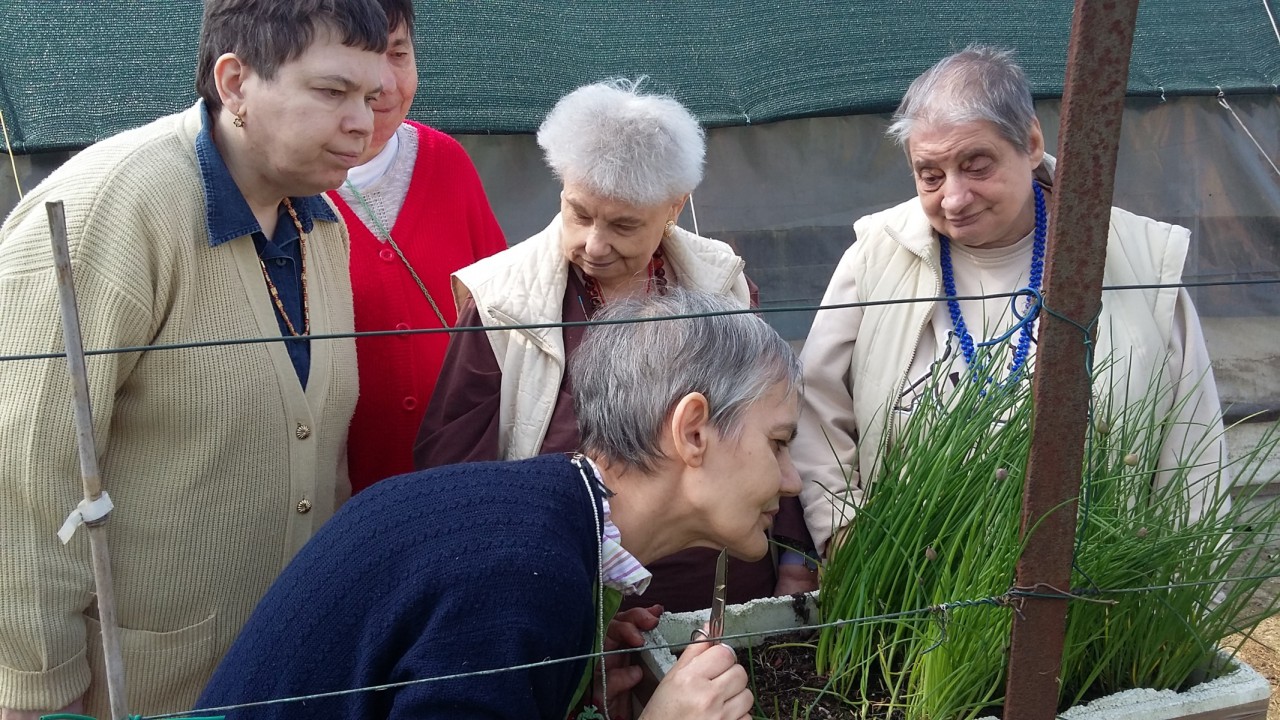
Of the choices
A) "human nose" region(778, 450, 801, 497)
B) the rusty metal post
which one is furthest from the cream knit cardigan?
the rusty metal post

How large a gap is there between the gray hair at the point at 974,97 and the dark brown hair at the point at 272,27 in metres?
1.25

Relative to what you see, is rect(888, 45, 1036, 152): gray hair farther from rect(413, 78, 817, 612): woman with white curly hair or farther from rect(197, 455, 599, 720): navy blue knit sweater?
rect(197, 455, 599, 720): navy blue knit sweater

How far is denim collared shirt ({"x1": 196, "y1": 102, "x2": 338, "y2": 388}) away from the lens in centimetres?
192

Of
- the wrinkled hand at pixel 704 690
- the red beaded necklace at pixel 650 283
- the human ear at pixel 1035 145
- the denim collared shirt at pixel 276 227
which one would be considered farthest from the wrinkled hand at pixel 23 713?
the human ear at pixel 1035 145

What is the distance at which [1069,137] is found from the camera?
1.55 metres

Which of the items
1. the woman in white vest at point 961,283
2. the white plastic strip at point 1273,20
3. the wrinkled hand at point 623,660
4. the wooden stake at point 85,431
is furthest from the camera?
the white plastic strip at point 1273,20

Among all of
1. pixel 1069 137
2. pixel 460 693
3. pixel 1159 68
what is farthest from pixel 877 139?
pixel 460 693

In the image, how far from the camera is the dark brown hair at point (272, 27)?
1.91 metres

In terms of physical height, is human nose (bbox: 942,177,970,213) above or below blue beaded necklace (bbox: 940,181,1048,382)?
above

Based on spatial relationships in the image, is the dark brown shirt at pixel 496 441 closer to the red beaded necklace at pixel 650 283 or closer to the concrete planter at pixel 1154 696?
the red beaded necklace at pixel 650 283

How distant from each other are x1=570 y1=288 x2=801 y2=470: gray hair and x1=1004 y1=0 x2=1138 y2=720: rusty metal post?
423 millimetres

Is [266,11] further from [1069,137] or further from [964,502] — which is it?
[964,502]

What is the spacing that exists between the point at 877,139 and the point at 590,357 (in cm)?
346

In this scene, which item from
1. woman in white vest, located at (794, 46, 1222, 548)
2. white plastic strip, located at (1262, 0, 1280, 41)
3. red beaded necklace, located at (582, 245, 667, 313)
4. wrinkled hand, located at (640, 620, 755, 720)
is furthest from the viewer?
white plastic strip, located at (1262, 0, 1280, 41)
